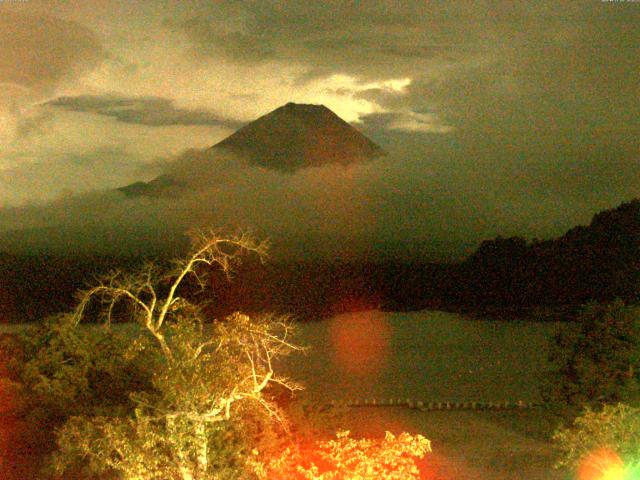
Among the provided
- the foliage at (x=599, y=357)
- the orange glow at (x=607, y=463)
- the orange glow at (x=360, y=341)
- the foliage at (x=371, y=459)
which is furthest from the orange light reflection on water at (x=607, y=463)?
the orange glow at (x=360, y=341)

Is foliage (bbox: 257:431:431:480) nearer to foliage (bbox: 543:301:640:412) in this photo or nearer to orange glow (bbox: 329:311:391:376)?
foliage (bbox: 543:301:640:412)

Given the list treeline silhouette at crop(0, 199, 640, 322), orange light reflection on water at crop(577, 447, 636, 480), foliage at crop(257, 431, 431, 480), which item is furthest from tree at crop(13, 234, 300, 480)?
treeline silhouette at crop(0, 199, 640, 322)

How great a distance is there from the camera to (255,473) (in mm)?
7898

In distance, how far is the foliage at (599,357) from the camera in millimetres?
11633

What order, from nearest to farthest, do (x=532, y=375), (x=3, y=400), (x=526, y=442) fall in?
1. (x=3, y=400)
2. (x=526, y=442)
3. (x=532, y=375)

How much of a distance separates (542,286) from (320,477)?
864 inches

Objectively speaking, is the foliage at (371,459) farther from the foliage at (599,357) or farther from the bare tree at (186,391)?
the foliage at (599,357)

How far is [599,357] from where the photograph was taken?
39.0 feet

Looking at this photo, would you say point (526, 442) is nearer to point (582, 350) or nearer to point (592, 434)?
point (582, 350)

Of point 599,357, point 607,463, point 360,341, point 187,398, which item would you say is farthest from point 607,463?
point 360,341

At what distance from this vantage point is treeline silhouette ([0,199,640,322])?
2033cm

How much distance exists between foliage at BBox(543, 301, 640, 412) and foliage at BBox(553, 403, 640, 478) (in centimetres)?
364

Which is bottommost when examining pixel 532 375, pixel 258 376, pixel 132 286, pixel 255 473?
pixel 532 375

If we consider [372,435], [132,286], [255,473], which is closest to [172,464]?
[255,473]
